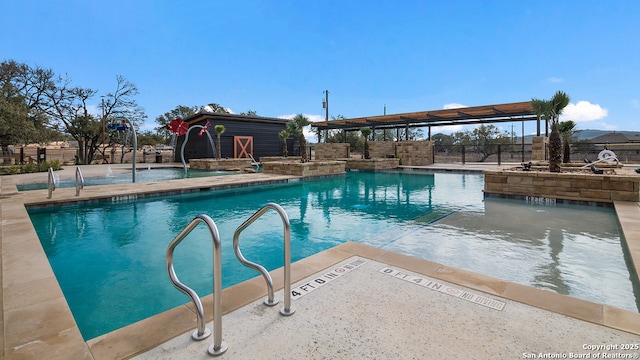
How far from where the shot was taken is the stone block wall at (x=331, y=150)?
71.4 feet

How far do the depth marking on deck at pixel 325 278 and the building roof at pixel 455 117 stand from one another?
13.9m

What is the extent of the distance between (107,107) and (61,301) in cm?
2757

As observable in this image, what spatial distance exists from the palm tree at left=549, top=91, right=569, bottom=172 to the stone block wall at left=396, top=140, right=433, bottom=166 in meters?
10.2

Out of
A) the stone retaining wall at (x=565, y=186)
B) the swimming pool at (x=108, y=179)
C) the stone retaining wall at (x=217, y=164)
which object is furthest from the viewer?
the stone retaining wall at (x=217, y=164)

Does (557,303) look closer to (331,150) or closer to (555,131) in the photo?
(555,131)

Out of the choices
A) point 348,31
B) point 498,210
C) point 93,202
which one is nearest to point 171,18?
point 348,31

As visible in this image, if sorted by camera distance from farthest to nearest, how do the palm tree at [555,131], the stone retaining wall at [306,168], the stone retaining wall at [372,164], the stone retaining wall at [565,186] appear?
1. the stone retaining wall at [372,164]
2. the stone retaining wall at [306,168]
3. the palm tree at [555,131]
4. the stone retaining wall at [565,186]

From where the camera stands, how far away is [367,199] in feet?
27.0

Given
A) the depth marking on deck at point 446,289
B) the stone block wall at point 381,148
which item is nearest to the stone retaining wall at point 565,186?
the depth marking on deck at point 446,289

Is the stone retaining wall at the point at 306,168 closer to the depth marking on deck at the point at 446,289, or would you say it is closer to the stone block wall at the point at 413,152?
the stone block wall at the point at 413,152

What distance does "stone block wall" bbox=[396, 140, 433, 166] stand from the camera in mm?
18781

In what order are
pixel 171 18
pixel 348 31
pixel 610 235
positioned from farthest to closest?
pixel 348 31, pixel 171 18, pixel 610 235

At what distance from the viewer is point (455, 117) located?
57.7 feet

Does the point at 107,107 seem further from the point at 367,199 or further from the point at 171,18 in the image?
the point at 367,199
